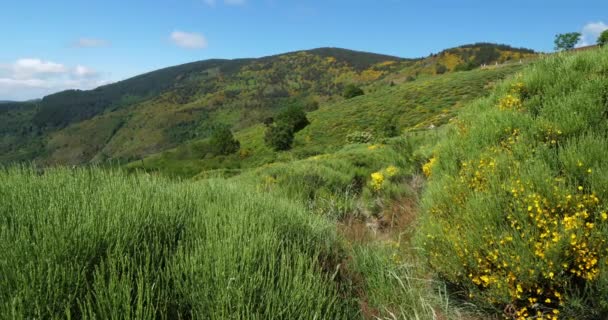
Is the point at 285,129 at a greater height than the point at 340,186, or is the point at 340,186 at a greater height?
the point at 340,186

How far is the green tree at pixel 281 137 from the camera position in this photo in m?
62.2

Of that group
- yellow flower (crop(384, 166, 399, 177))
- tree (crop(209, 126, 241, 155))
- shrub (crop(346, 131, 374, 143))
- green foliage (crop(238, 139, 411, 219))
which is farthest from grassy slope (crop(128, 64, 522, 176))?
yellow flower (crop(384, 166, 399, 177))

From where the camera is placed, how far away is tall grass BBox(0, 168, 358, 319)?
192cm

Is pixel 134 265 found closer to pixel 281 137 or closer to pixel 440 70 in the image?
pixel 281 137

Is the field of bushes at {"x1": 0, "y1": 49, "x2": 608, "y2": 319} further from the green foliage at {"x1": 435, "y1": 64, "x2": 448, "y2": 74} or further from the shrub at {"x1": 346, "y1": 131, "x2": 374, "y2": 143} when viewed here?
the green foliage at {"x1": 435, "y1": 64, "x2": 448, "y2": 74}

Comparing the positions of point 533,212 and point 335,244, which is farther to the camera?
point 335,244

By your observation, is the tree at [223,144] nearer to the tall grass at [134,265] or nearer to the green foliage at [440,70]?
the tall grass at [134,265]

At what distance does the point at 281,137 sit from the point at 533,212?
198 feet

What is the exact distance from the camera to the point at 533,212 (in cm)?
294

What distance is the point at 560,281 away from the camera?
8.89 feet

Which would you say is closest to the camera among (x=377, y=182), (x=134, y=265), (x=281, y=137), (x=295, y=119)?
(x=134, y=265)

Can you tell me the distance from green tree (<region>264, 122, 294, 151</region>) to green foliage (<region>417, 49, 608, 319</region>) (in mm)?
56877

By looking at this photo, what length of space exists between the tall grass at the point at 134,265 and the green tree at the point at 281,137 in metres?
58.1

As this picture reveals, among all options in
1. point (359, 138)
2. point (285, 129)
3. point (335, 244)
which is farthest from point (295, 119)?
point (335, 244)
